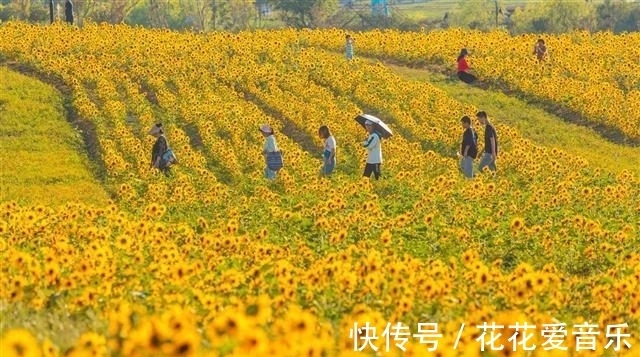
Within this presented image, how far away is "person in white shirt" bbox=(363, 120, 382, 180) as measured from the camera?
21906 millimetres

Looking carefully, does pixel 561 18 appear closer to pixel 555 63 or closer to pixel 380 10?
pixel 380 10

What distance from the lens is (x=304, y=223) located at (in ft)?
53.9

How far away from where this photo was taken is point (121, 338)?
6523mm

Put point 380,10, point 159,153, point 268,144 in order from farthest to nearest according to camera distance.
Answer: point 380,10
point 159,153
point 268,144

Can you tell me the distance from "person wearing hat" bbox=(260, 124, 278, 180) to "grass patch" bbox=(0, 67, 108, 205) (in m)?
3.69

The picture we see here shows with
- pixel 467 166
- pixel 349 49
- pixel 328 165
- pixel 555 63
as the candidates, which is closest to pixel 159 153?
pixel 328 165

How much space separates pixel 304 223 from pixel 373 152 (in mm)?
6019

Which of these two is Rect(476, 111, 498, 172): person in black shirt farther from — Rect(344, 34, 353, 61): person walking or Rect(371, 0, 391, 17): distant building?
Rect(371, 0, 391, 17): distant building

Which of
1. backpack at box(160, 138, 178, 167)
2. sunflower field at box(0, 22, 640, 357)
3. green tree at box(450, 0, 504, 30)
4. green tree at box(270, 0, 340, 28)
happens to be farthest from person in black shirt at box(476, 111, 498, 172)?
green tree at box(450, 0, 504, 30)

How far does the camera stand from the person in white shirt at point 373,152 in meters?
21.9

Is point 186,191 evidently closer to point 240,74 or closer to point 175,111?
point 175,111

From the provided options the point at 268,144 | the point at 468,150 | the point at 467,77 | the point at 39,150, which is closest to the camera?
the point at 468,150

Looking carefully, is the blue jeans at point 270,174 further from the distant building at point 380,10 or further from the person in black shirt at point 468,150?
the distant building at point 380,10

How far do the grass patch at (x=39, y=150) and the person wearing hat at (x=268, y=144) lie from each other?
3.69m
